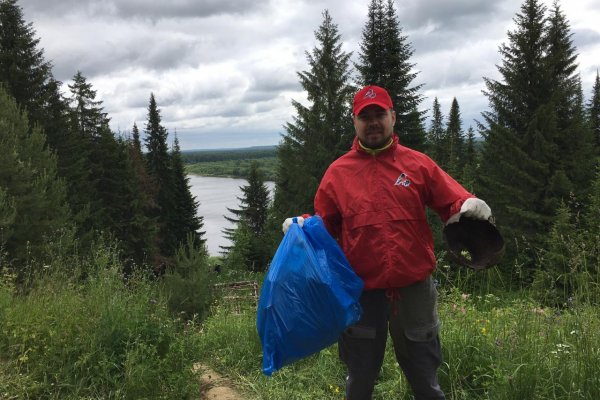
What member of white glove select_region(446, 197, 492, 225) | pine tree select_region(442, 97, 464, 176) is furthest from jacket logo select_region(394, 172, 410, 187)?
pine tree select_region(442, 97, 464, 176)

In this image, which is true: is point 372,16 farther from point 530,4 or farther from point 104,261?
point 104,261

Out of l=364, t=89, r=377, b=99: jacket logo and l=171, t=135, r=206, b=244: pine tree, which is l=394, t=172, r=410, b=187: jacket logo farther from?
l=171, t=135, r=206, b=244: pine tree

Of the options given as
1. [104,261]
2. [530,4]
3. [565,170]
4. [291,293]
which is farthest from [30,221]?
[530,4]

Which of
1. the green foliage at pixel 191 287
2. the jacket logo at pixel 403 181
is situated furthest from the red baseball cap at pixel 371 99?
the green foliage at pixel 191 287

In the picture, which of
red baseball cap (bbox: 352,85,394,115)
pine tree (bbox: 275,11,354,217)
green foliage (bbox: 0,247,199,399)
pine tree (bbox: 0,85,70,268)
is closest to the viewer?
red baseball cap (bbox: 352,85,394,115)

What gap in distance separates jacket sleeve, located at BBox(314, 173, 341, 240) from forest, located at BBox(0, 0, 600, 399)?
118cm

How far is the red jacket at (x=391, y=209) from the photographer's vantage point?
2145mm

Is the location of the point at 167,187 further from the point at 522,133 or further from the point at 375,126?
the point at 375,126

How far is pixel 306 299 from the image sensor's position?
2.13 meters

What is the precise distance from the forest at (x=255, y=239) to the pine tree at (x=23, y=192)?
0.06 m

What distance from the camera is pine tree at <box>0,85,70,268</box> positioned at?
12.5 meters

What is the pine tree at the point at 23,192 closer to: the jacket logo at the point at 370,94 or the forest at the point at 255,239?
the forest at the point at 255,239

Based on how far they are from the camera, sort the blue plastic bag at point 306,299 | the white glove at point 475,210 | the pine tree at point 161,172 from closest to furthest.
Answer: the white glove at point 475,210
the blue plastic bag at point 306,299
the pine tree at point 161,172

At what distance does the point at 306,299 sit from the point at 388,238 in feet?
1.66
